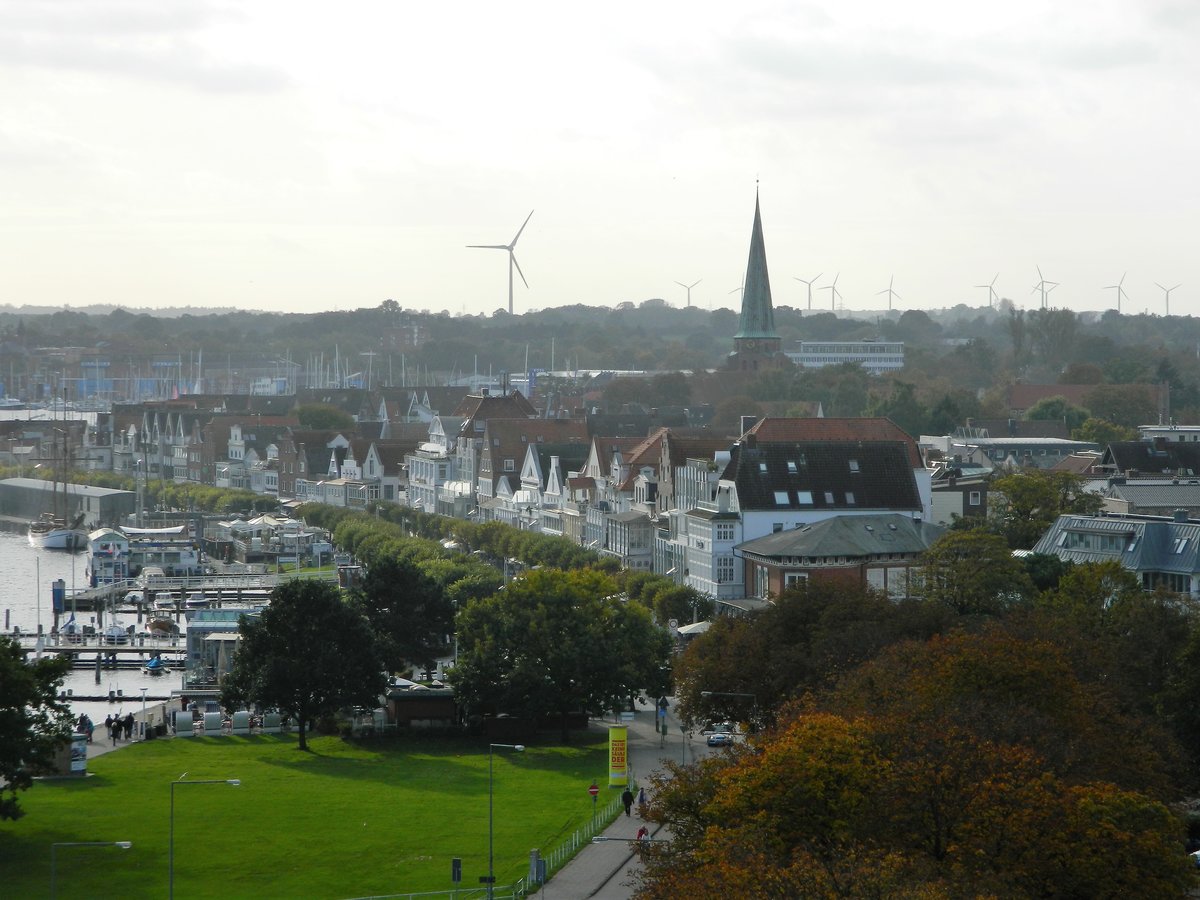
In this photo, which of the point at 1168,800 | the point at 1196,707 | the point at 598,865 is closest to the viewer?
→ the point at 1168,800

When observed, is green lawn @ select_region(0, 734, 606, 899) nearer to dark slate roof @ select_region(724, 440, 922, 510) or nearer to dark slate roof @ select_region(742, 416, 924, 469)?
dark slate roof @ select_region(724, 440, 922, 510)

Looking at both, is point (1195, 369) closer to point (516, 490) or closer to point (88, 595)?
point (516, 490)

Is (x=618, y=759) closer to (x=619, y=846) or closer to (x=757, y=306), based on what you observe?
(x=619, y=846)

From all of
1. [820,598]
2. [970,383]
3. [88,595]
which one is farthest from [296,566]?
[970,383]

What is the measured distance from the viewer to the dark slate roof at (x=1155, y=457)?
86.2 metres

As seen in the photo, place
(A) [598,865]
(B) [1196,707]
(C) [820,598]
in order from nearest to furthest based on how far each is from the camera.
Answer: (A) [598,865]
(B) [1196,707]
(C) [820,598]

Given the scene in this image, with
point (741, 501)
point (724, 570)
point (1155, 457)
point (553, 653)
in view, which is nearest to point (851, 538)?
point (741, 501)

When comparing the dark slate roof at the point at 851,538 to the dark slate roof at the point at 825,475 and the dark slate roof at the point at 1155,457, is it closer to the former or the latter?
the dark slate roof at the point at 825,475

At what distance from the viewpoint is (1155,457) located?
87.0 meters

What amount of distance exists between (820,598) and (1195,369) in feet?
442

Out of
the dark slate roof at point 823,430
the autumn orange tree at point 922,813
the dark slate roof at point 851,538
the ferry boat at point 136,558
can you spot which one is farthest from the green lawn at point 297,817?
the ferry boat at point 136,558

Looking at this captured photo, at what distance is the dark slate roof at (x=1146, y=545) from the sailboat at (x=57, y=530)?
6729 centimetres

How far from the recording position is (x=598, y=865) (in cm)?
3797

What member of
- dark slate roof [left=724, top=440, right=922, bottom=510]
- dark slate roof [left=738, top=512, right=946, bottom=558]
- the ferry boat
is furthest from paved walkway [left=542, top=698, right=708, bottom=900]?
the ferry boat
